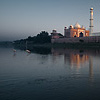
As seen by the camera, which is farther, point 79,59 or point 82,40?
point 82,40

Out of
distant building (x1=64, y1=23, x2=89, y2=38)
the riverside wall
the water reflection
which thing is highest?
distant building (x1=64, y1=23, x2=89, y2=38)

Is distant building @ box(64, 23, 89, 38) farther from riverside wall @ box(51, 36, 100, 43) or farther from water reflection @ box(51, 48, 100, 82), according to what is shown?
water reflection @ box(51, 48, 100, 82)

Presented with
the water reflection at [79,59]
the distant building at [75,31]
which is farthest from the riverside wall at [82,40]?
the water reflection at [79,59]

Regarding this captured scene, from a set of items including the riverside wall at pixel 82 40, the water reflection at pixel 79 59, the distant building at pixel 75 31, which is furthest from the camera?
the distant building at pixel 75 31

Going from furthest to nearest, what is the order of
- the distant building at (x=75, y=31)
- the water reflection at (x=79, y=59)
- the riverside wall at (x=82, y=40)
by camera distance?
the distant building at (x=75, y=31) → the riverside wall at (x=82, y=40) → the water reflection at (x=79, y=59)

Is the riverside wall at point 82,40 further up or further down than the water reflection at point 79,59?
further up

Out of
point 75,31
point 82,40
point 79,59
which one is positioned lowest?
point 79,59

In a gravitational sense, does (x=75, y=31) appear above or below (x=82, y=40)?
above

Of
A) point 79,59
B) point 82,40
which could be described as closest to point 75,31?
point 82,40

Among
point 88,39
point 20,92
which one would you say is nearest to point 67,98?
point 20,92

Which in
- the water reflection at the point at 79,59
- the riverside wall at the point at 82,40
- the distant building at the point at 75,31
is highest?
the distant building at the point at 75,31

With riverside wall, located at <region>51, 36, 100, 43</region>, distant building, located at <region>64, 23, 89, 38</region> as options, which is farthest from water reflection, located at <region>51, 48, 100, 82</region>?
distant building, located at <region>64, 23, 89, 38</region>

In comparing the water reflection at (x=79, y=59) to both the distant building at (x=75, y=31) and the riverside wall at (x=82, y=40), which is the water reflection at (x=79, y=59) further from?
the distant building at (x=75, y=31)

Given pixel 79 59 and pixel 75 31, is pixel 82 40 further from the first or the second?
pixel 79 59
